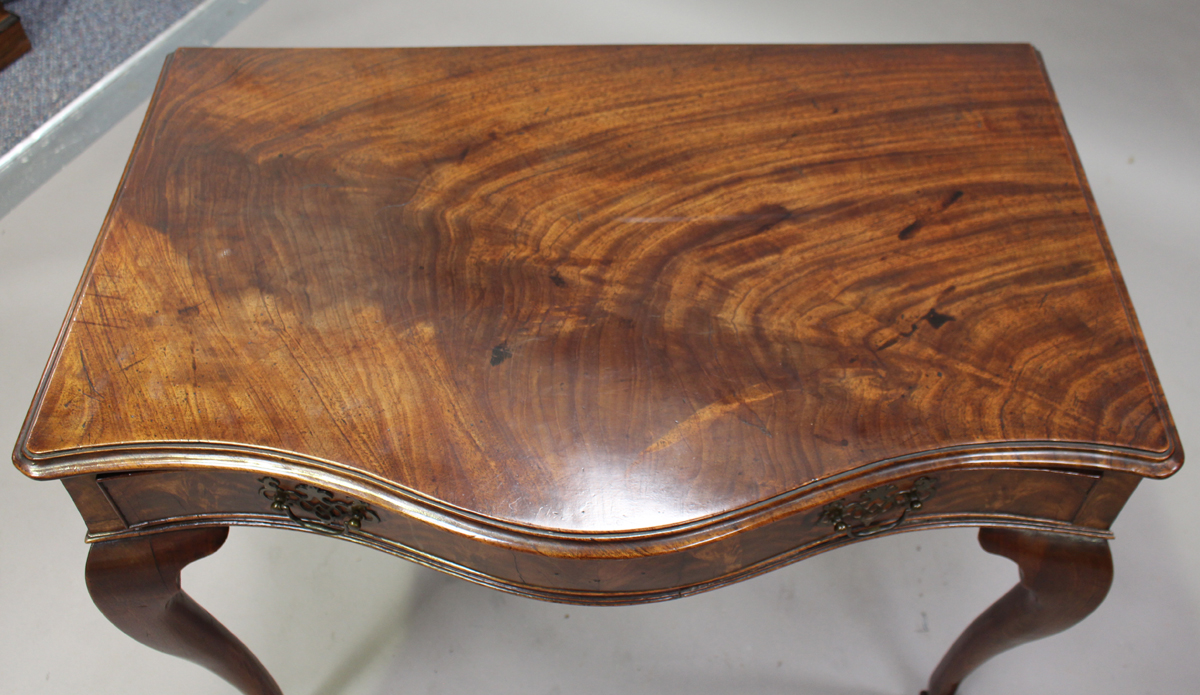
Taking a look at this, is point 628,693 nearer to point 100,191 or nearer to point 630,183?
point 630,183

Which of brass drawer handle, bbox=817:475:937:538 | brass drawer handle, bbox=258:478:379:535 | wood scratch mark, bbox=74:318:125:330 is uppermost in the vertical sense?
wood scratch mark, bbox=74:318:125:330

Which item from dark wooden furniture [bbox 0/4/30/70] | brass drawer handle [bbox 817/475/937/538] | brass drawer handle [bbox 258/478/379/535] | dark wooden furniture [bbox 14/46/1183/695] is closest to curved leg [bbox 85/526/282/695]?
dark wooden furniture [bbox 14/46/1183/695]

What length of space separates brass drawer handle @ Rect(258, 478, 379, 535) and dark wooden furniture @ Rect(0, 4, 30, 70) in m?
1.46

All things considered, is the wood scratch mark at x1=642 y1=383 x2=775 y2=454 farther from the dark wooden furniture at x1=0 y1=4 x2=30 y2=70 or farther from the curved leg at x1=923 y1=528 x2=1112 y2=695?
the dark wooden furniture at x1=0 y1=4 x2=30 y2=70

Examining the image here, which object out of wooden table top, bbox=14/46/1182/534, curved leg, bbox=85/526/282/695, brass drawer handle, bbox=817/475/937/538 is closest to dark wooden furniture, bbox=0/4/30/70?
wooden table top, bbox=14/46/1182/534

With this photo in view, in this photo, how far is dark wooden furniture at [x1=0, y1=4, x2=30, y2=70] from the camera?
1689mm

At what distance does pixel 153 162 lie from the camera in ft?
2.96

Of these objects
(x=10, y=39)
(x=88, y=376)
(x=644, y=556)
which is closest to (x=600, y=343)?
(x=644, y=556)

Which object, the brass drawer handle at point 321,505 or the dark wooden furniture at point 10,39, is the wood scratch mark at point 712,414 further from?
the dark wooden furniture at point 10,39

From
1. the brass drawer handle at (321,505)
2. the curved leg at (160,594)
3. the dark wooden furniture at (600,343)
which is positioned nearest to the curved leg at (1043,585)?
the dark wooden furniture at (600,343)

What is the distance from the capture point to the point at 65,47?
178cm

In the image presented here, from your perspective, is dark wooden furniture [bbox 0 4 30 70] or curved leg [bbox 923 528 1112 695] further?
dark wooden furniture [bbox 0 4 30 70]

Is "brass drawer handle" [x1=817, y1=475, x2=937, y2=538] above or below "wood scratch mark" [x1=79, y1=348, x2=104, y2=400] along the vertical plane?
below

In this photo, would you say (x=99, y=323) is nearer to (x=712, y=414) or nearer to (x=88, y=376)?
(x=88, y=376)
